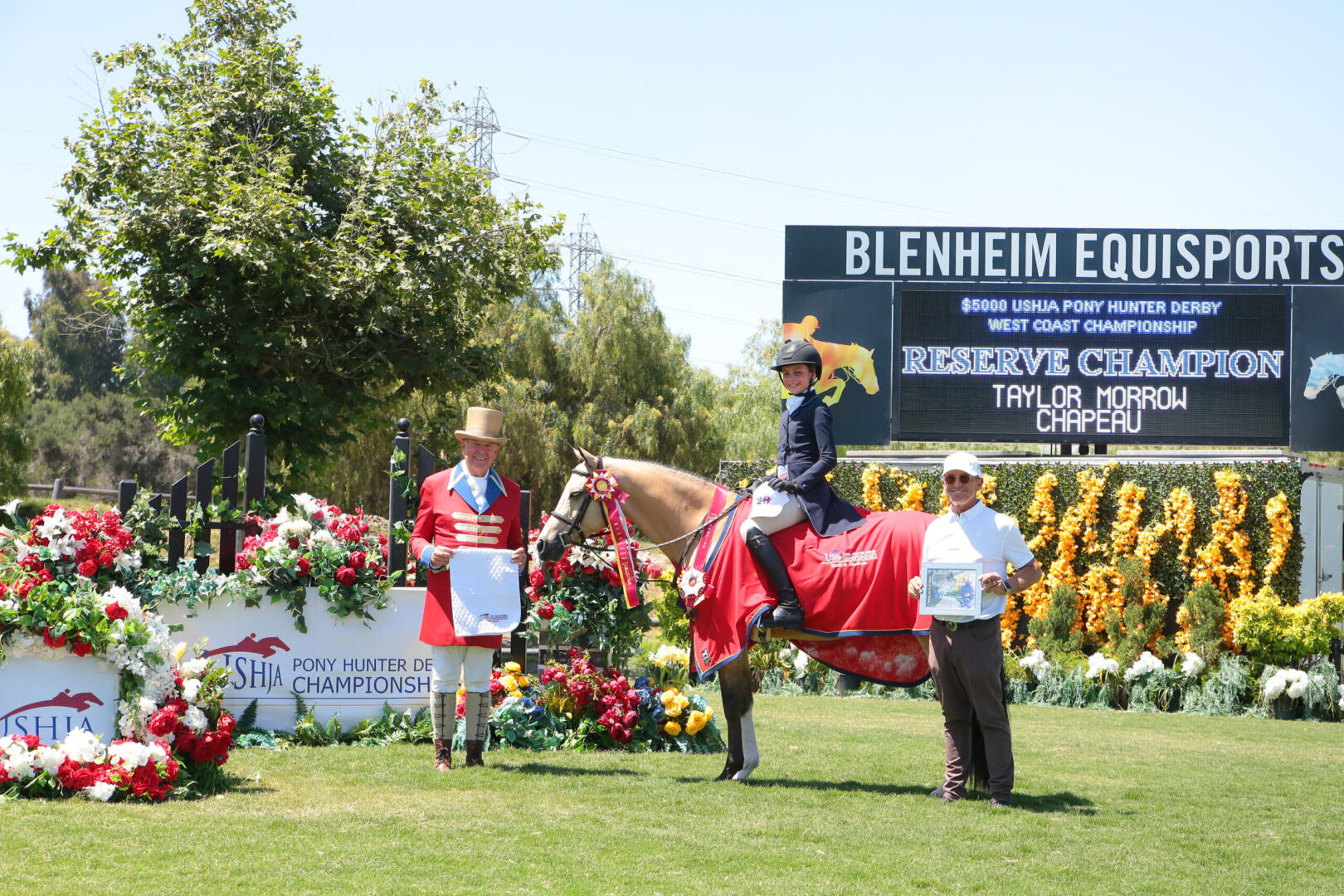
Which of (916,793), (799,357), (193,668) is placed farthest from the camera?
(799,357)

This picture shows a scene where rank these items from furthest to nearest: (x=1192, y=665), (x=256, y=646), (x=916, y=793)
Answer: (x=1192, y=665) < (x=256, y=646) < (x=916, y=793)

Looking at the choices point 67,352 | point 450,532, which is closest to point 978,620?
point 450,532

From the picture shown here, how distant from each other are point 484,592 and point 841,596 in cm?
216

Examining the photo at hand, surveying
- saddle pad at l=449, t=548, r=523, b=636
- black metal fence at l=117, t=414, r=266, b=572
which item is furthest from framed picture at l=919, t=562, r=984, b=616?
black metal fence at l=117, t=414, r=266, b=572

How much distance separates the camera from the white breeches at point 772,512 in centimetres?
749

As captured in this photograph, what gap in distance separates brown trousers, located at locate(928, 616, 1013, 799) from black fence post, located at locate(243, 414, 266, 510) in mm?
4978

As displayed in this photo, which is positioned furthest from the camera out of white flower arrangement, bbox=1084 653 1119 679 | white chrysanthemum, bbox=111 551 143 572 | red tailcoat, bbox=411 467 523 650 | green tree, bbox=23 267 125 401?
green tree, bbox=23 267 125 401

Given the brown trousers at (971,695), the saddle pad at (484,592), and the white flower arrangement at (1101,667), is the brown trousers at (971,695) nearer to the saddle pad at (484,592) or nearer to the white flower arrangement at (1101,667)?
the saddle pad at (484,592)

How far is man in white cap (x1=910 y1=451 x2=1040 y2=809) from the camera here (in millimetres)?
6742

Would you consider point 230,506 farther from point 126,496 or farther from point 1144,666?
point 1144,666

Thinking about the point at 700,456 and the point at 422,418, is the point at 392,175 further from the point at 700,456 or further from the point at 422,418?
the point at 700,456

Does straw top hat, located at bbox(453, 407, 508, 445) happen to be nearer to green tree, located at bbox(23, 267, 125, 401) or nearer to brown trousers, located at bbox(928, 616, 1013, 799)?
brown trousers, located at bbox(928, 616, 1013, 799)

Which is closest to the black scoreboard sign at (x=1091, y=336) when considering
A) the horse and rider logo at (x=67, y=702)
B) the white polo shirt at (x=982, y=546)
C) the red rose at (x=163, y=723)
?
the white polo shirt at (x=982, y=546)

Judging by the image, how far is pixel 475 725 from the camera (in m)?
7.87
